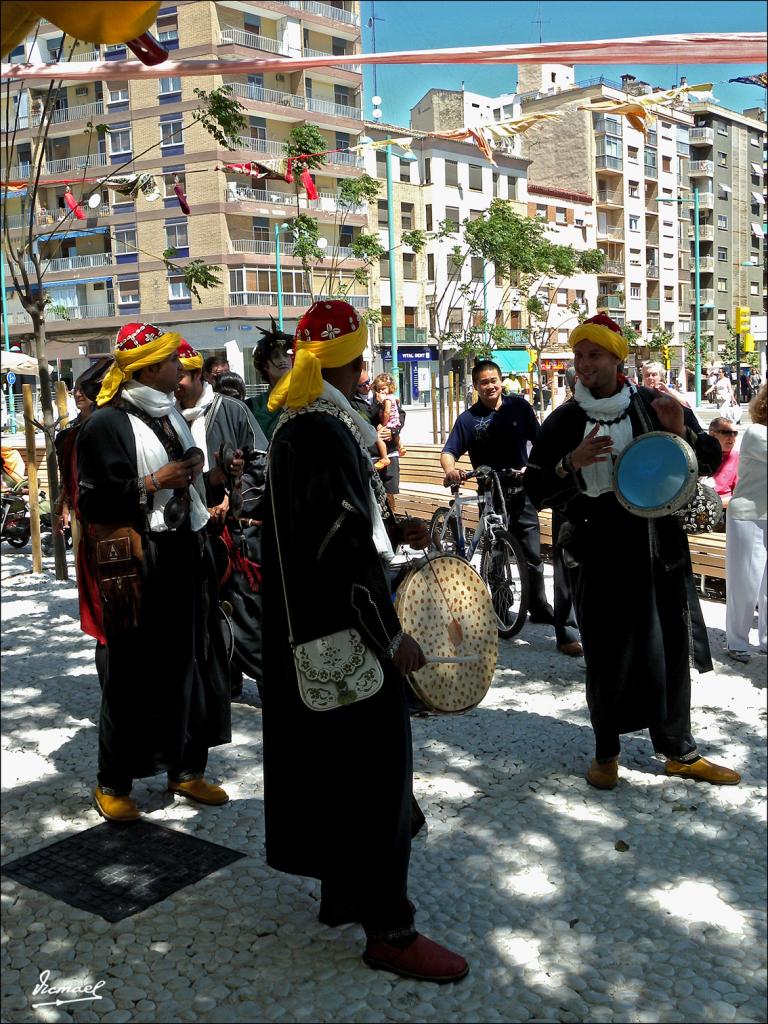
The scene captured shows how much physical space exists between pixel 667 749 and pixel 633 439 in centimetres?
137

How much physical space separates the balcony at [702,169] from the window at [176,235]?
139 ft

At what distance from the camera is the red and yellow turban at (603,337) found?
4.41 meters

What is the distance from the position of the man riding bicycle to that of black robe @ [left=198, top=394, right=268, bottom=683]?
1790mm

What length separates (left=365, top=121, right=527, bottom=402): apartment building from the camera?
57.0m

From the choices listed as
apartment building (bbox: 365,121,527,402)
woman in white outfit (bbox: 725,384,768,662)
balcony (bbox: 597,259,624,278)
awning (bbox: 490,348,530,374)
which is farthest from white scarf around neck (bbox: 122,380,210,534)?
balcony (bbox: 597,259,624,278)

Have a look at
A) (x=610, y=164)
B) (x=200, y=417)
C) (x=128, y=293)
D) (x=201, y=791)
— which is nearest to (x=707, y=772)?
(x=201, y=791)

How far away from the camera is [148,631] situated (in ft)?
13.5

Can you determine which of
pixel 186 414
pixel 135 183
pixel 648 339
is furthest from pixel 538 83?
pixel 186 414

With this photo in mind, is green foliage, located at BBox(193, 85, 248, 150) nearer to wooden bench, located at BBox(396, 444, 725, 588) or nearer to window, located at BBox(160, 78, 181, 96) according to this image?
wooden bench, located at BBox(396, 444, 725, 588)

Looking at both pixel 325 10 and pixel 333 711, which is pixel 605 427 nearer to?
pixel 333 711

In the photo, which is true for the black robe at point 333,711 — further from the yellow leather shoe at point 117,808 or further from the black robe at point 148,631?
the yellow leather shoe at point 117,808

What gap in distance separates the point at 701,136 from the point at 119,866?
263ft

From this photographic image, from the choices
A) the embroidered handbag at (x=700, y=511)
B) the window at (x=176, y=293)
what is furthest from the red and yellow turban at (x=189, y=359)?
the window at (x=176, y=293)

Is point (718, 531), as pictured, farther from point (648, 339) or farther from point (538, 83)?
point (648, 339)
